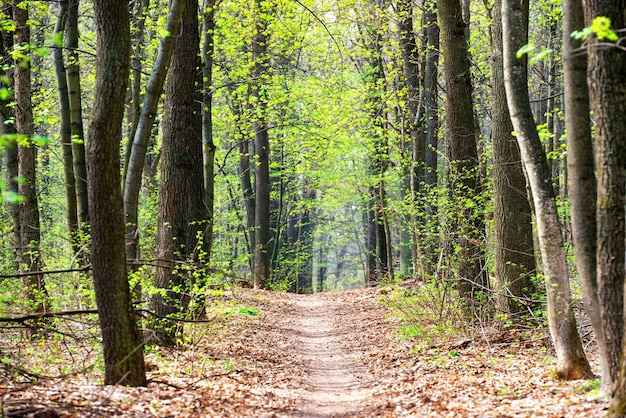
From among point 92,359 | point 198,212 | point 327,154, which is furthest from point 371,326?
point 327,154

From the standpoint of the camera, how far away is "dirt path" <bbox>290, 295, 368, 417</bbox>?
7505mm

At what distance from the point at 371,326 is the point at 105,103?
9.11 meters

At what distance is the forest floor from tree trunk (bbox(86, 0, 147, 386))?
0.56m

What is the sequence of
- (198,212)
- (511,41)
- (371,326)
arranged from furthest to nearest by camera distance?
(371,326), (198,212), (511,41)

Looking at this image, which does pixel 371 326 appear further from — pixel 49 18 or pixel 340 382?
pixel 49 18

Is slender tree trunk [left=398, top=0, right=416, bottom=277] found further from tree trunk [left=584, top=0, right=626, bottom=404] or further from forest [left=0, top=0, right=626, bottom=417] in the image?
tree trunk [left=584, top=0, right=626, bottom=404]

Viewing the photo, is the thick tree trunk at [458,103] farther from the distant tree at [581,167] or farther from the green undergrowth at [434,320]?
the distant tree at [581,167]

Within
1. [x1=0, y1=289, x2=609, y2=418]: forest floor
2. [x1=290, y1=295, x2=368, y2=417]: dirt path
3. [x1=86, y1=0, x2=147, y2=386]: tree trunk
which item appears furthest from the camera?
[x1=290, y1=295, x2=368, y2=417]: dirt path

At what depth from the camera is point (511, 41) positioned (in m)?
7.07

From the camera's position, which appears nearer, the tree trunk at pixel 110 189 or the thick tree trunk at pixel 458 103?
the tree trunk at pixel 110 189

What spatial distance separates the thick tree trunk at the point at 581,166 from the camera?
18.4ft

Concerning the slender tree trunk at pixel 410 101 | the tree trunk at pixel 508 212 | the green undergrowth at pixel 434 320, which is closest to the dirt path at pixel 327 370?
the green undergrowth at pixel 434 320

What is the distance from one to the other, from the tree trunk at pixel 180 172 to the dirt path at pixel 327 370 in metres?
2.50

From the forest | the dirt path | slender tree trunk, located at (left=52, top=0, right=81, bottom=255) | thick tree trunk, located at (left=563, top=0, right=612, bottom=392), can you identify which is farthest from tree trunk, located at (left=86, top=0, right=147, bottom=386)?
slender tree trunk, located at (left=52, top=0, right=81, bottom=255)
